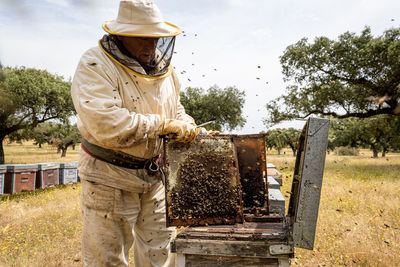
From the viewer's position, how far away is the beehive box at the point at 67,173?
11359mm

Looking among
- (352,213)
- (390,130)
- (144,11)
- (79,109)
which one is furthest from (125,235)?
(390,130)

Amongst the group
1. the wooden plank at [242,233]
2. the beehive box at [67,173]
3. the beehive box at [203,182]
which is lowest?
the beehive box at [67,173]

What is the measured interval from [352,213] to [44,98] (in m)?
19.6

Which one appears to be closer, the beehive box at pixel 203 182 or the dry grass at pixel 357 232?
the beehive box at pixel 203 182

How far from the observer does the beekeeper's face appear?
2611mm

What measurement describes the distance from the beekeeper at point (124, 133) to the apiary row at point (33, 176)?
8.21 m

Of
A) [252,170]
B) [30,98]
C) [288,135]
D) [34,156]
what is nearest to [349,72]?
[288,135]

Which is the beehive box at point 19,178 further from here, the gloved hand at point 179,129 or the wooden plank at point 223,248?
the wooden plank at point 223,248

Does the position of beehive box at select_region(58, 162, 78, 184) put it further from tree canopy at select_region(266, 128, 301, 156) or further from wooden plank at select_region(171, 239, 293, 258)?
wooden plank at select_region(171, 239, 293, 258)

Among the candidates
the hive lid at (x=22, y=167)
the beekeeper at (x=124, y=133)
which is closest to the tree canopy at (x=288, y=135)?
the beekeeper at (x=124, y=133)

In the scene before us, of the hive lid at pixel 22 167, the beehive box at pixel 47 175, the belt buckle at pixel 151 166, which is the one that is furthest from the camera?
the beehive box at pixel 47 175

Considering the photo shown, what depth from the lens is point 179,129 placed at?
238 centimetres

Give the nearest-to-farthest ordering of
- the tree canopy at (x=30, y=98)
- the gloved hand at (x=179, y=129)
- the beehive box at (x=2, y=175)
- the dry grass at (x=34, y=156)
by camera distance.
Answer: the gloved hand at (x=179, y=129)
the beehive box at (x=2, y=175)
the tree canopy at (x=30, y=98)
the dry grass at (x=34, y=156)

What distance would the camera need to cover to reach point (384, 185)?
925 cm
